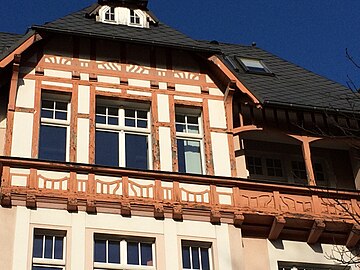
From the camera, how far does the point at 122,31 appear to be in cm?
2161

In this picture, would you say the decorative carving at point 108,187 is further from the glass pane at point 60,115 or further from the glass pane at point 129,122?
the glass pane at point 60,115

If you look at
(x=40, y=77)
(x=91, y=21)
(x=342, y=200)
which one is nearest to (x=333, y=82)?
(x=342, y=200)

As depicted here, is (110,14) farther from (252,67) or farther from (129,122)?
(129,122)

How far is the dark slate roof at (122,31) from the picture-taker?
20281 millimetres

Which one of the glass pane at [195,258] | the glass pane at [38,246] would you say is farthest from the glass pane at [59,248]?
the glass pane at [195,258]

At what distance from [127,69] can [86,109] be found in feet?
5.74

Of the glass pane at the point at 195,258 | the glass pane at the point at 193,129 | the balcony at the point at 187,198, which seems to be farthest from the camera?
the glass pane at the point at 193,129

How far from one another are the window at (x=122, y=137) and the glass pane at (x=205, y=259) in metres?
2.38

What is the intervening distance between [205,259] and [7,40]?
8.35m

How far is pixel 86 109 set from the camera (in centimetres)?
1958

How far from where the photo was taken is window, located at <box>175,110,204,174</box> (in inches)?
774

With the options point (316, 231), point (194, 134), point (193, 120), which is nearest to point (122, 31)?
point (193, 120)

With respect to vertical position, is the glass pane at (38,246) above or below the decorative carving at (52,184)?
below

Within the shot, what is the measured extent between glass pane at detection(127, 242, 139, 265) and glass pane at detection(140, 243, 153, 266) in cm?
11
